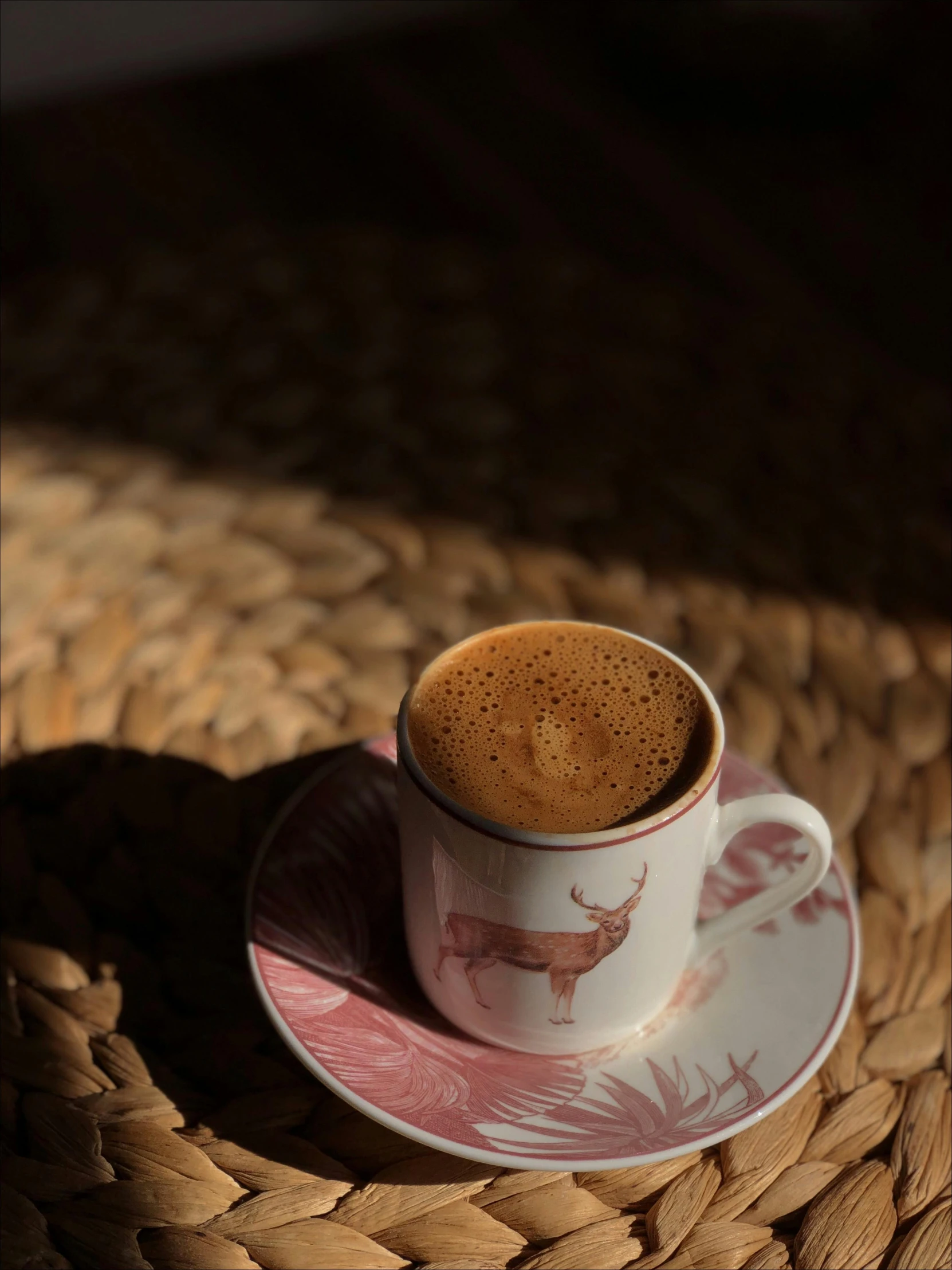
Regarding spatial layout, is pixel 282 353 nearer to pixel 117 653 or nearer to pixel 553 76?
pixel 117 653

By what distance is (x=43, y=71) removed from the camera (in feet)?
5.80

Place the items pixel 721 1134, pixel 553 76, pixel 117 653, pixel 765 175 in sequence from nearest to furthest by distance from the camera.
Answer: pixel 721 1134 < pixel 117 653 < pixel 765 175 < pixel 553 76

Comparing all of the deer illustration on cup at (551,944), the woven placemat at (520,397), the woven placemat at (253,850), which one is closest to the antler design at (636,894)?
the deer illustration on cup at (551,944)

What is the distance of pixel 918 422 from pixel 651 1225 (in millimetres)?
606

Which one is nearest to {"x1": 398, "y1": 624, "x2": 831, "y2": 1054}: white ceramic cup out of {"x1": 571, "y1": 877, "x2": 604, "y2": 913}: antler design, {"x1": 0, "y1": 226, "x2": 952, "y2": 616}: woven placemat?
{"x1": 571, "y1": 877, "x2": 604, "y2": 913}: antler design

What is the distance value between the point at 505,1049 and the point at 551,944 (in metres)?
0.08

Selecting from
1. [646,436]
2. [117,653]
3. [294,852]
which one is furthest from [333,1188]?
[646,436]

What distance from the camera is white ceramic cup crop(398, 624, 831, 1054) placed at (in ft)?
1.65

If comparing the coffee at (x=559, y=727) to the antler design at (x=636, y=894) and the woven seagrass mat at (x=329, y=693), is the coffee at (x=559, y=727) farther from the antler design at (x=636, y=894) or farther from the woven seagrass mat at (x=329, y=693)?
the woven seagrass mat at (x=329, y=693)

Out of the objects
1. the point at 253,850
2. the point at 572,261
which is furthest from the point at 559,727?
the point at 572,261

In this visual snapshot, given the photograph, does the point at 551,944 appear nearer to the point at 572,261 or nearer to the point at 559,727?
the point at 559,727

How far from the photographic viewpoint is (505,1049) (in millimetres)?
574

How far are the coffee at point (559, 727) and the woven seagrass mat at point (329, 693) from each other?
0.55ft

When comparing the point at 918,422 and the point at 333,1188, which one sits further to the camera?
the point at 918,422
